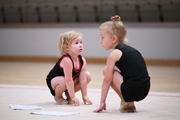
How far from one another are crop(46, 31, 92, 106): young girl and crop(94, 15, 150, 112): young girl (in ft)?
1.19

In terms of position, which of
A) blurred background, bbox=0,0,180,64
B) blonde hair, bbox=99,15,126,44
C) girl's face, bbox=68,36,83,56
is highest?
blonde hair, bbox=99,15,126,44

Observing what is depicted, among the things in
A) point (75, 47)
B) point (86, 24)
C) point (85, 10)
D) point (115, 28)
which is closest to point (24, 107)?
point (75, 47)

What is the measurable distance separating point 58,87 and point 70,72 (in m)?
0.19

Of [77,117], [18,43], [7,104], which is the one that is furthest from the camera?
[18,43]

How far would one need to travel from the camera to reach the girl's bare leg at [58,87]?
3367 mm

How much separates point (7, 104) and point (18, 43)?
22.9 ft

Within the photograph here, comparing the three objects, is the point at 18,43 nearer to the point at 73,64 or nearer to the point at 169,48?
the point at 169,48

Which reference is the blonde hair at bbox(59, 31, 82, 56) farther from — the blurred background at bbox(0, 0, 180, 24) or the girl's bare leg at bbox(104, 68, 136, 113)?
the blurred background at bbox(0, 0, 180, 24)

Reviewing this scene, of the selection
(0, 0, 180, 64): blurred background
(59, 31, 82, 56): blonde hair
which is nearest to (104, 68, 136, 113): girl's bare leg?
(59, 31, 82, 56): blonde hair

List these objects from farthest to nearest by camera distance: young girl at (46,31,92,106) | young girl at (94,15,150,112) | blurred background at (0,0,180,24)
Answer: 1. blurred background at (0,0,180,24)
2. young girl at (46,31,92,106)
3. young girl at (94,15,150,112)

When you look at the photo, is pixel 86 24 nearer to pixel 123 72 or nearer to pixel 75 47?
pixel 75 47

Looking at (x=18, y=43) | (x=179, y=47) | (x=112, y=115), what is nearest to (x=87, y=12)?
(x=18, y=43)

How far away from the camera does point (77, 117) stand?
2.78 m

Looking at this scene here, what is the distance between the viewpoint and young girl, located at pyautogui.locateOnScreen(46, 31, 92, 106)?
10.8 feet
